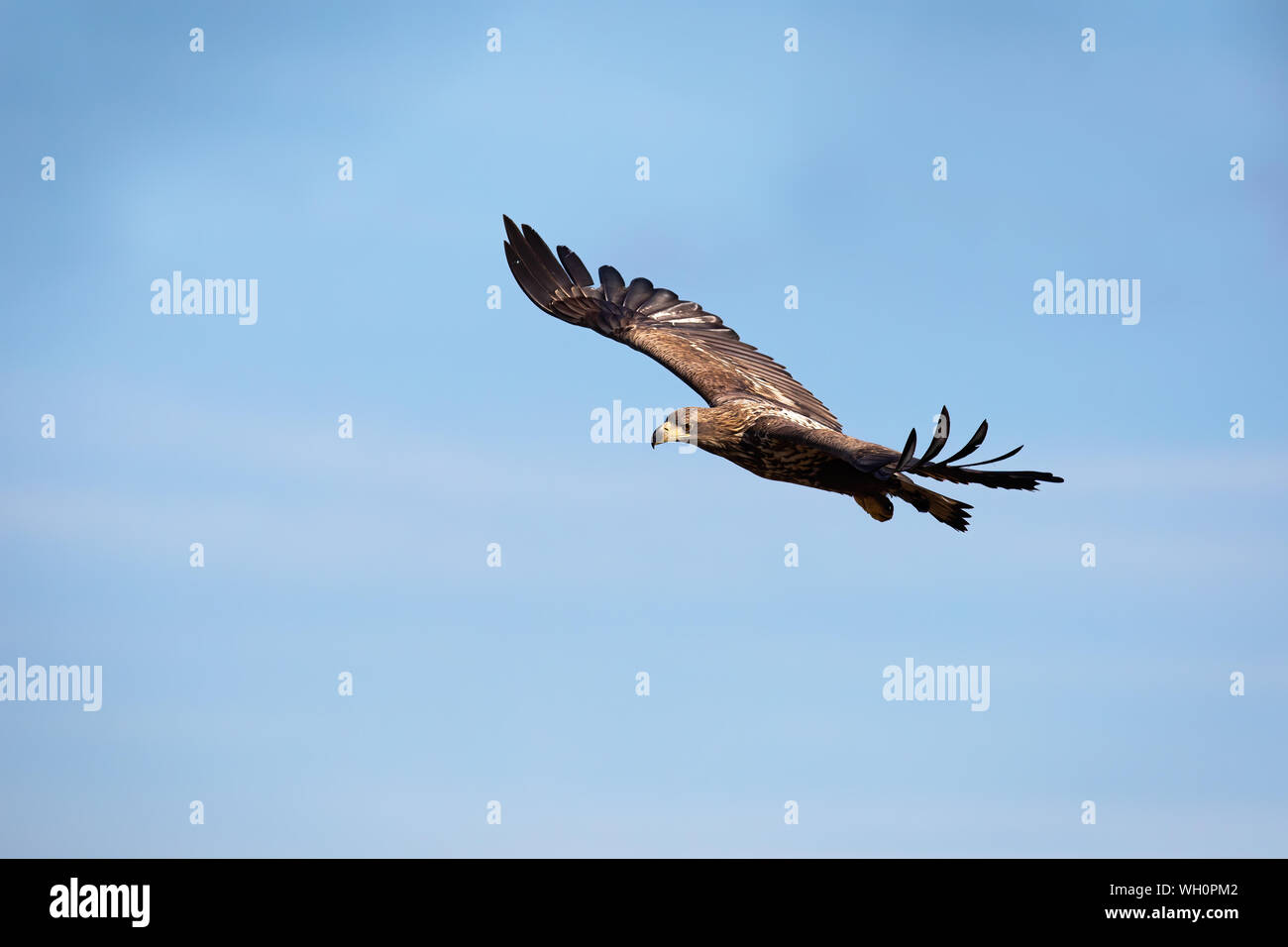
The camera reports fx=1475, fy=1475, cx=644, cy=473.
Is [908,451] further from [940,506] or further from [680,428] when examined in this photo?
[680,428]

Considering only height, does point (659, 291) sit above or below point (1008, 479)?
above

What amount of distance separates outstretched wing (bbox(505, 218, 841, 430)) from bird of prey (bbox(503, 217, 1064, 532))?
0.01 meters

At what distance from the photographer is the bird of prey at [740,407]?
506 inches

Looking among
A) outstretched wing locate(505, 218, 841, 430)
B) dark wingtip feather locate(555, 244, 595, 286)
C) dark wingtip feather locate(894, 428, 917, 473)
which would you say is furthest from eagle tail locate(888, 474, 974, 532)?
dark wingtip feather locate(555, 244, 595, 286)

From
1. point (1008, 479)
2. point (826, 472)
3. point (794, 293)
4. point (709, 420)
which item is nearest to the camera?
point (1008, 479)

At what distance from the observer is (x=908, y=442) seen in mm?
12156

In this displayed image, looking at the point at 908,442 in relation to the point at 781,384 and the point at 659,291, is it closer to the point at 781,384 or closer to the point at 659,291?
the point at 781,384

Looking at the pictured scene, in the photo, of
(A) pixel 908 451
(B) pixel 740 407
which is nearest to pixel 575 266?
(B) pixel 740 407

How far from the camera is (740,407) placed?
624 inches

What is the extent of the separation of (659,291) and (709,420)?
5.26 meters

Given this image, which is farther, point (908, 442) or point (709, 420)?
point (709, 420)

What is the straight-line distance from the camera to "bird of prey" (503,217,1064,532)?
42.1 feet
